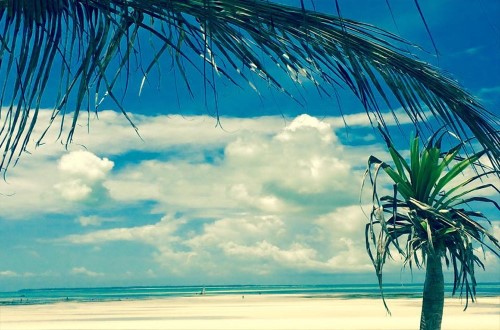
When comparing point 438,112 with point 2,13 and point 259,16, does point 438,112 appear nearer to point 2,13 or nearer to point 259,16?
point 259,16

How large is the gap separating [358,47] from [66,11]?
68cm

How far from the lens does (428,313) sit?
18.5 feet

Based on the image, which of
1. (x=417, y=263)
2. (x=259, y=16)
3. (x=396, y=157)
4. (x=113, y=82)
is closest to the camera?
(x=259, y=16)

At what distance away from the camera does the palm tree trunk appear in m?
5.61

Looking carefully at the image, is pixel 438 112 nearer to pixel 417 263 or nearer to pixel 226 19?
pixel 226 19

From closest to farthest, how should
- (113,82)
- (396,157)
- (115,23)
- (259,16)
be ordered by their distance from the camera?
(259,16), (115,23), (113,82), (396,157)

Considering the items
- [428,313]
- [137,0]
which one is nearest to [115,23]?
[137,0]

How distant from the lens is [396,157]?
5602 mm

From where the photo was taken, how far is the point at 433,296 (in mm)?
5715

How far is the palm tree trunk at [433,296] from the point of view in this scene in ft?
18.4

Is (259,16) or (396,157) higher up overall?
(396,157)

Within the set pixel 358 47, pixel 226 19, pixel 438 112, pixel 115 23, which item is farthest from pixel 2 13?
pixel 438 112

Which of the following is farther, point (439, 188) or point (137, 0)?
point (439, 188)

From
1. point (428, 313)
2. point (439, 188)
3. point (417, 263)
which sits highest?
point (439, 188)
